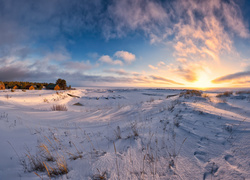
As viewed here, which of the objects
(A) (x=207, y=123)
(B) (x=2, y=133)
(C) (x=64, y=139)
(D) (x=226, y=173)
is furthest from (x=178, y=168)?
(B) (x=2, y=133)

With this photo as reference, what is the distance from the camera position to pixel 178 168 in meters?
1.40

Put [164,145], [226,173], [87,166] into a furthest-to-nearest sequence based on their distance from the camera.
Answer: [164,145] < [87,166] < [226,173]

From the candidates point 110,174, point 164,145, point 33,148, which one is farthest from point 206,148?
point 33,148

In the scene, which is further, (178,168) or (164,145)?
(164,145)

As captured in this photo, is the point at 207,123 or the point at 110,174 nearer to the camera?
the point at 110,174

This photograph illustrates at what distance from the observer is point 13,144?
2.33 metres

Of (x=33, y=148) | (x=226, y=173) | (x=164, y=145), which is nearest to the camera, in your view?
(x=226, y=173)

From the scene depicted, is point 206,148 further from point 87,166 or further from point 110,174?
point 87,166

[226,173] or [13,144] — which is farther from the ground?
[226,173]

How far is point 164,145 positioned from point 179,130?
0.85 metres

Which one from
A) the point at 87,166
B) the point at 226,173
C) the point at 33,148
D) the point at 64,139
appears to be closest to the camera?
the point at 226,173

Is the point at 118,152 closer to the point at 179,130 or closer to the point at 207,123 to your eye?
the point at 179,130

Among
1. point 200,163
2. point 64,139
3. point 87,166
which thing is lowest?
point 64,139

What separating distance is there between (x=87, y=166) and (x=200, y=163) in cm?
167
